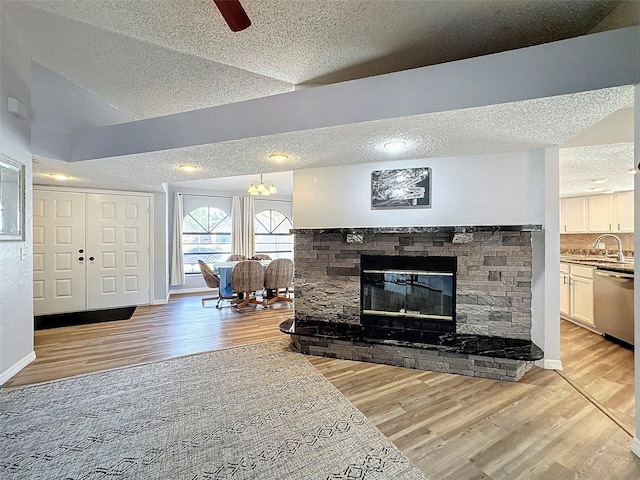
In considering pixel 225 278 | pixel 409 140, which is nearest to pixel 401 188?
pixel 409 140

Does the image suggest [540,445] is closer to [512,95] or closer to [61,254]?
[512,95]

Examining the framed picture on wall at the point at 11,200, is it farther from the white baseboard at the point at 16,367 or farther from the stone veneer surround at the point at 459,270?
the stone veneer surround at the point at 459,270

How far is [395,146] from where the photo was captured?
2.58 meters

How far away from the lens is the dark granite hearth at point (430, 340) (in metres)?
2.52

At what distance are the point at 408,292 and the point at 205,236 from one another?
5.56 metres

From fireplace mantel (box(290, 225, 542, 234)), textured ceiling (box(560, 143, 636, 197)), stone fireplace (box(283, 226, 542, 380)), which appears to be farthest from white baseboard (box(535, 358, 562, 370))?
textured ceiling (box(560, 143, 636, 197))

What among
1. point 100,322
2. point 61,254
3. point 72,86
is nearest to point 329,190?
point 72,86

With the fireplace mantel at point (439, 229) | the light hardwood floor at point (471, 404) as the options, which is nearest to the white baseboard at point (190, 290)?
the light hardwood floor at point (471, 404)

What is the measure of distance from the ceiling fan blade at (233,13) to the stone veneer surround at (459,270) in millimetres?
2043

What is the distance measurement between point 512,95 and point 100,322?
5563 millimetres

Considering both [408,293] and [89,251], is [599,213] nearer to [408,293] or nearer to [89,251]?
[408,293]

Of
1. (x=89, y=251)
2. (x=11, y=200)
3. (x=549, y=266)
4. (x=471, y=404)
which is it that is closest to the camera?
(x=471, y=404)

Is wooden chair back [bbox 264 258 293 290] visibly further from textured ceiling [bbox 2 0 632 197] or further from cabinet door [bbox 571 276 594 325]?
cabinet door [bbox 571 276 594 325]

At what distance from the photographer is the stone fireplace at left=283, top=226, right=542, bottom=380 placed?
2.65 m
